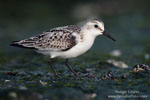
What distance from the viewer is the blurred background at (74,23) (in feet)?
33.4

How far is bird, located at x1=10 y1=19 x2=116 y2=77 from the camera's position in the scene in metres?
10.0

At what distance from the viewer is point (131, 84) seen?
9281mm

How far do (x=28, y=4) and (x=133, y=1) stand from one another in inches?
284

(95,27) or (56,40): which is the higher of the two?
(95,27)

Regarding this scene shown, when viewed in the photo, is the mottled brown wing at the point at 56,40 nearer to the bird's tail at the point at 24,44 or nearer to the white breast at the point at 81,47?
the bird's tail at the point at 24,44

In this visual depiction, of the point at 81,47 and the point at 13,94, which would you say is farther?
the point at 81,47

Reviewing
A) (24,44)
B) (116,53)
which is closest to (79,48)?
(24,44)

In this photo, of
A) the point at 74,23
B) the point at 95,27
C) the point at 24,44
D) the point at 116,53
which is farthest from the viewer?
the point at 74,23

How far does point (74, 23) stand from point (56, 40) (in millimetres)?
10054

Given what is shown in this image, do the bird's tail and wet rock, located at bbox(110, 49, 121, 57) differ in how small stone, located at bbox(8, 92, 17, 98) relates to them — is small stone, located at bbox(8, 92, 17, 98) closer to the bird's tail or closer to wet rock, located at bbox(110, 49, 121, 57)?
the bird's tail


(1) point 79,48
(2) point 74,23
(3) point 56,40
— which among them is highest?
(2) point 74,23

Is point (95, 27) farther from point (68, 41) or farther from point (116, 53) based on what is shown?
point (116, 53)

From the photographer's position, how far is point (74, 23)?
20.3m

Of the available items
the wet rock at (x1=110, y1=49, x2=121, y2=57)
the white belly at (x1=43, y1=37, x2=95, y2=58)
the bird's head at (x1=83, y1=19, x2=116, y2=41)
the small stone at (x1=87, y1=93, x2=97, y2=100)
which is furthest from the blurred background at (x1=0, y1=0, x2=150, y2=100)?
the bird's head at (x1=83, y1=19, x2=116, y2=41)
